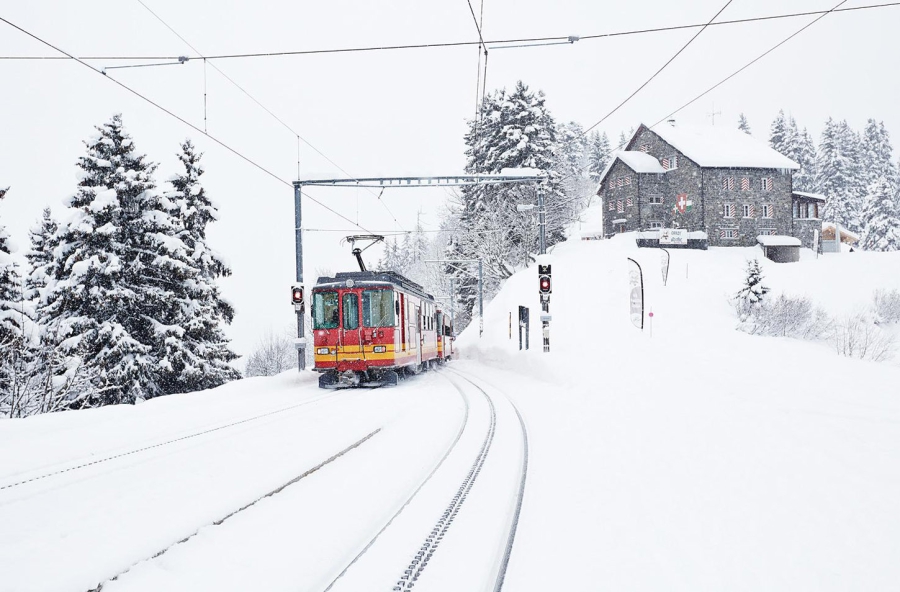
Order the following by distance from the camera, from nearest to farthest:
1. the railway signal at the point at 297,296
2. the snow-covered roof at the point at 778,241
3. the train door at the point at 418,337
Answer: the railway signal at the point at 297,296 → the train door at the point at 418,337 → the snow-covered roof at the point at 778,241

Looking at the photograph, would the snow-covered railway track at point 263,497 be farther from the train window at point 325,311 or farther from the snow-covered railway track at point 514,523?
the train window at point 325,311

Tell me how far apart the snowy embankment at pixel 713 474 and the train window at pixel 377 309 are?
4333mm

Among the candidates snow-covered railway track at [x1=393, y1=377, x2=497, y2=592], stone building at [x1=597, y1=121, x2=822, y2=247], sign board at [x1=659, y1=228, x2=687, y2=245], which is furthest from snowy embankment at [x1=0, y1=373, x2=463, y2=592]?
stone building at [x1=597, y1=121, x2=822, y2=247]

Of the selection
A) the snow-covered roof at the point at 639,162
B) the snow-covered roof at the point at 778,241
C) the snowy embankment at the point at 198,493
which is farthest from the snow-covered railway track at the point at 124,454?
the snow-covered roof at the point at 778,241

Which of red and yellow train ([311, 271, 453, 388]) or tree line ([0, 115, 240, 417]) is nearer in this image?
red and yellow train ([311, 271, 453, 388])

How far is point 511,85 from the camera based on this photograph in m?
49.8

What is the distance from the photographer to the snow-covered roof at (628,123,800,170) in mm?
52719

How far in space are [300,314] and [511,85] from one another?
35.0 metres

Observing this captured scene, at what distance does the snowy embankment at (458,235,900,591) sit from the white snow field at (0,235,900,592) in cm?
3

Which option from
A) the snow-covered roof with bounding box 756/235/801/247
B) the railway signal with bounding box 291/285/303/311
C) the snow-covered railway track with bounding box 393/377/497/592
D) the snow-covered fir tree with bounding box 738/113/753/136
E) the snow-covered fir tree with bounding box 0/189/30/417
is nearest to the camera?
the snow-covered railway track with bounding box 393/377/497/592

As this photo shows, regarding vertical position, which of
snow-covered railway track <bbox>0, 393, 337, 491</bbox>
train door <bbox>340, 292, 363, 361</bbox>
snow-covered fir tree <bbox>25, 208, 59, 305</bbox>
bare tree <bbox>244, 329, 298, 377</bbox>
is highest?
snow-covered fir tree <bbox>25, 208, 59, 305</bbox>

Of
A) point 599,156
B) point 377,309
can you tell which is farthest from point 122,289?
point 599,156

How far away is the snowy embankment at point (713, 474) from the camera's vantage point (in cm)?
440

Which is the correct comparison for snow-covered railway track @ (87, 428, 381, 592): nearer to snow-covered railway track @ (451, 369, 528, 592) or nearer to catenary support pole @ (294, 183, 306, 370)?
snow-covered railway track @ (451, 369, 528, 592)
